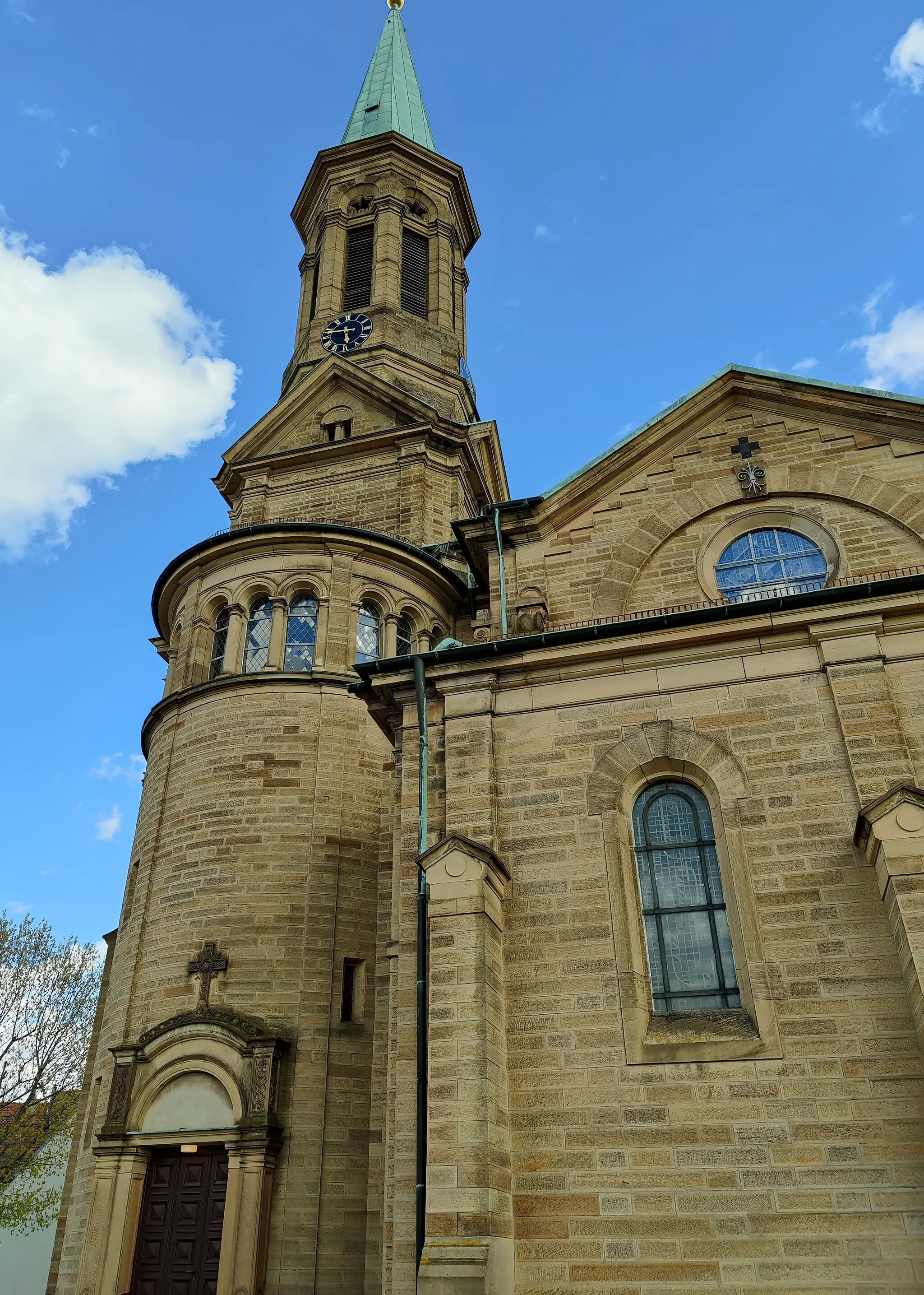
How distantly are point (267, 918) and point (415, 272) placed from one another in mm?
23426

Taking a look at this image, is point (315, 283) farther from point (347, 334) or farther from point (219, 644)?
point (219, 644)

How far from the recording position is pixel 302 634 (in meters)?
19.5

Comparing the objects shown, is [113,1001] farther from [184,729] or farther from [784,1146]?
[784,1146]

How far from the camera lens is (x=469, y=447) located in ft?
85.4

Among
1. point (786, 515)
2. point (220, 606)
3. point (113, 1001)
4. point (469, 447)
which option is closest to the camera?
point (786, 515)

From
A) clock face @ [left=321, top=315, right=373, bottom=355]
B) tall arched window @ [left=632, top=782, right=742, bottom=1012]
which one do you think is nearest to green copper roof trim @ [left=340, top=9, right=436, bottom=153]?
clock face @ [left=321, top=315, right=373, bottom=355]

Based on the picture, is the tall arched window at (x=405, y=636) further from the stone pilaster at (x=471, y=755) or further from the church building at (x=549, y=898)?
the stone pilaster at (x=471, y=755)

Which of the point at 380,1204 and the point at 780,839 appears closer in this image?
the point at 780,839

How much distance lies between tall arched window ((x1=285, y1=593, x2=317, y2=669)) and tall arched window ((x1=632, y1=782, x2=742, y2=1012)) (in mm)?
8721

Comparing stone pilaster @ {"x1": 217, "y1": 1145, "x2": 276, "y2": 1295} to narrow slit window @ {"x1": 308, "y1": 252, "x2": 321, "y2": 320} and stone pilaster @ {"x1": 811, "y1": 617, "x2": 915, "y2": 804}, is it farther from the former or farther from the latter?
narrow slit window @ {"x1": 308, "y1": 252, "x2": 321, "y2": 320}

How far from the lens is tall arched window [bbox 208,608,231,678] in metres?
19.6

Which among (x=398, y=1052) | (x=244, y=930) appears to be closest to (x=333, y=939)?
(x=244, y=930)

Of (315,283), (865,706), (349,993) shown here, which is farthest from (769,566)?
(315,283)

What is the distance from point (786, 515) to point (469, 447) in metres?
11.7
